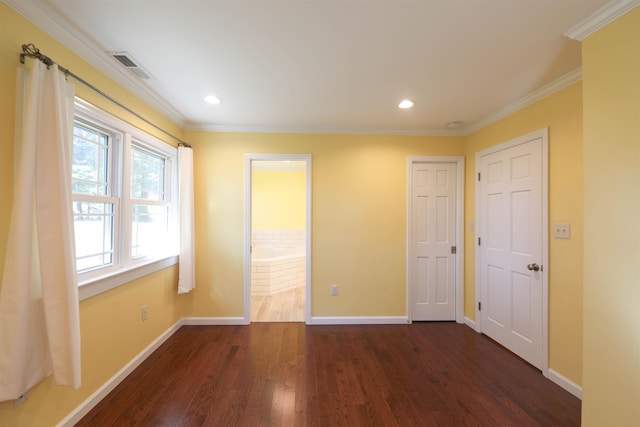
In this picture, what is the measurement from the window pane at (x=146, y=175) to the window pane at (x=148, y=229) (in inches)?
4.9

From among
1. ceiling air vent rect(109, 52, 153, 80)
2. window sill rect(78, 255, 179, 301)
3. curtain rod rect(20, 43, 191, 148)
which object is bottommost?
window sill rect(78, 255, 179, 301)

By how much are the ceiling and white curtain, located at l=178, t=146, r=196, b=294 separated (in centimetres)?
55

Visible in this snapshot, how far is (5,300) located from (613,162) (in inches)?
121

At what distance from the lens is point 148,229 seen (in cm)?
257

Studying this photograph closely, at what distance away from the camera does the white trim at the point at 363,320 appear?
3154 mm

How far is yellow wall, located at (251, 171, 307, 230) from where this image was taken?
240 inches

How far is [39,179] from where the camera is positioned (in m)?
1.33

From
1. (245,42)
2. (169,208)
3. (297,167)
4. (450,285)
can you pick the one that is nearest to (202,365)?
(169,208)

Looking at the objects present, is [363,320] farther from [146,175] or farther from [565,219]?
[146,175]

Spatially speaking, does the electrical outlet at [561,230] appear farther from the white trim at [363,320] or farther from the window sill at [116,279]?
the window sill at [116,279]

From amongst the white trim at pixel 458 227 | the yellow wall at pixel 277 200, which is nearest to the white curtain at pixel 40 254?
the white trim at pixel 458 227

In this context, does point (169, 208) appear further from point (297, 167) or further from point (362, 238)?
point (297, 167)

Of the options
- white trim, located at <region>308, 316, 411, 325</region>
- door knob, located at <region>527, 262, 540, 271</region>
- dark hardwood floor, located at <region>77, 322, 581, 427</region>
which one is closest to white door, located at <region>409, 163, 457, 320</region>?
white trim, located at <region>308, 316, 411, 325</region>

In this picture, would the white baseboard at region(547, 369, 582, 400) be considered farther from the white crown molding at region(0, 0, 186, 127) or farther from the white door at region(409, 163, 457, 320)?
the white crown molding at region(0, 0, 186, 127)
